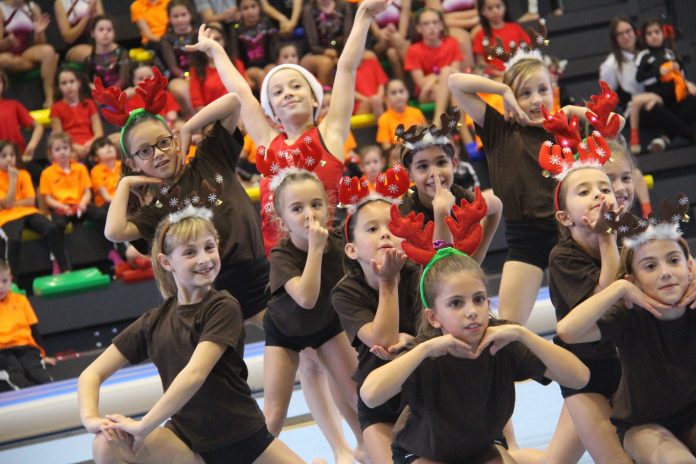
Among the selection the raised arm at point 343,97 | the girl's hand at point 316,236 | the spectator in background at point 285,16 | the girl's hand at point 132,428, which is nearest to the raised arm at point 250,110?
the raised arm at point 343,97

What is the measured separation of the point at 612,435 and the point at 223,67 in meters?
2.22

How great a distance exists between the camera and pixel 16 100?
25.7 feet

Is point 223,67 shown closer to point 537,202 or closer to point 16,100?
point 537,202

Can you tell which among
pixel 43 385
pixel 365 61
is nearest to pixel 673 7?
pixel 365 61

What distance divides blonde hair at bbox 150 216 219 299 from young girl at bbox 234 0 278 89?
4.51m

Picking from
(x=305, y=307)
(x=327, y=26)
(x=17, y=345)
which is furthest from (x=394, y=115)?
(x=305, y=307)

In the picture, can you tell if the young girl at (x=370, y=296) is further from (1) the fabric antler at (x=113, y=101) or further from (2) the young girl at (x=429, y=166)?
(1) the fabric antler at (x=113, y=101)

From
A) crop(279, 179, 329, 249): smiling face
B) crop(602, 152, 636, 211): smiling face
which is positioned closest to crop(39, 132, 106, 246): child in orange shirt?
crop(279, 179, 329, 249): smiling face

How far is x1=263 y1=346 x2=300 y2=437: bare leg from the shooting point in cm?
403

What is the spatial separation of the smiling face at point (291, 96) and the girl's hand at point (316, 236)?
2.41 ft

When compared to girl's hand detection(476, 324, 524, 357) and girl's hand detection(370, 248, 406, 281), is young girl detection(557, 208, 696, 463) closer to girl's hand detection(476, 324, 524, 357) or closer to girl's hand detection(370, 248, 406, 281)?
girl's hand detection(476, 324, 524, 357)

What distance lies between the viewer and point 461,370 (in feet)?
10.1

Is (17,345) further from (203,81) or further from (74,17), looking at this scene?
(74,17)

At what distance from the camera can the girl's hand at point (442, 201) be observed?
11.7ft
